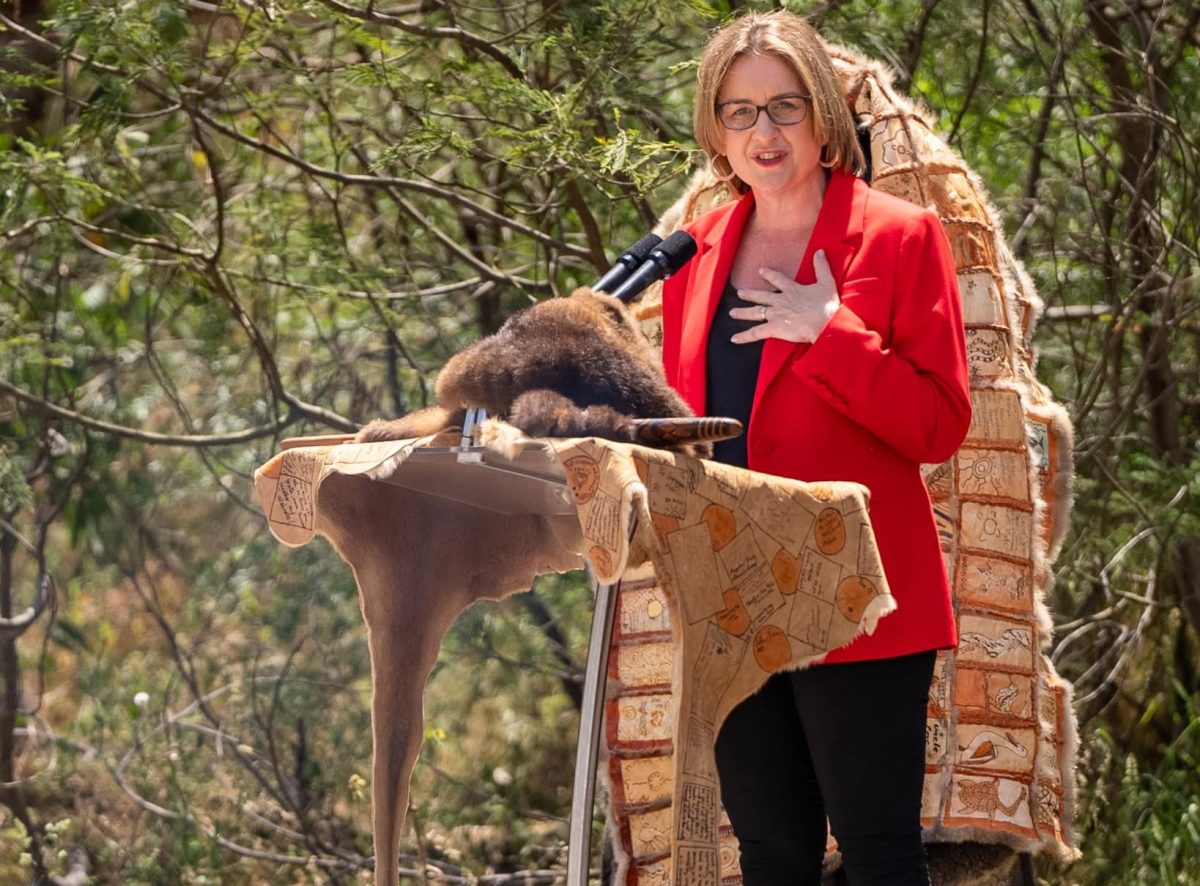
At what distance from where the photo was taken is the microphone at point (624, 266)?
2.25 meters

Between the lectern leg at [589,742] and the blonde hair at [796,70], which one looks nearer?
the lectern leg at [589,742]

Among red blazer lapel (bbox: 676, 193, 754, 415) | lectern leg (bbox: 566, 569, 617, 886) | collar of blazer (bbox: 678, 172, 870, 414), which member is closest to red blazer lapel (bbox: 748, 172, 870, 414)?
collar of blazer (bbox: 678, 172, 870, 414)

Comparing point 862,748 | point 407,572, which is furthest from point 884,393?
point 407,572

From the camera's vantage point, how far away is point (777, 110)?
2.32m

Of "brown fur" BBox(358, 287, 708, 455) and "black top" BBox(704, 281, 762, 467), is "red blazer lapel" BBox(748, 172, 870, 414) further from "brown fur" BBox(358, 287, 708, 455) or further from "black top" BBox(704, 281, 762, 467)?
"brown fur" BBox(358, 287, 708, 455)

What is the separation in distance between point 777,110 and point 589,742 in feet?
3.28

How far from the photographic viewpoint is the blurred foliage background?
4016 millimetres

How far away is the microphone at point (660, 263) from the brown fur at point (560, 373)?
0.27 feet

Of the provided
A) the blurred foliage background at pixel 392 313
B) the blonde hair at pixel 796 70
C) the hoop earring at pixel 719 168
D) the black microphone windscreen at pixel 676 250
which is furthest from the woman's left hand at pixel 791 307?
the blurred foliage background at pixel 392 313

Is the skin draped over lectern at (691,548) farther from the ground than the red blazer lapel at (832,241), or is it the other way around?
the red blazer lapel at (832,241)

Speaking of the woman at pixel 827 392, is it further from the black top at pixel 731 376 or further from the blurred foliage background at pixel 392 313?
the blurred foliage background at pixel 392 313

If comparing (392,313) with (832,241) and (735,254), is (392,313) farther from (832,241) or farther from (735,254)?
(832,241)

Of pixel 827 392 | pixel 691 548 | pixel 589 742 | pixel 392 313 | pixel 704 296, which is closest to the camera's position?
pixel 691 548

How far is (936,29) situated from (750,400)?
8.61 ft
